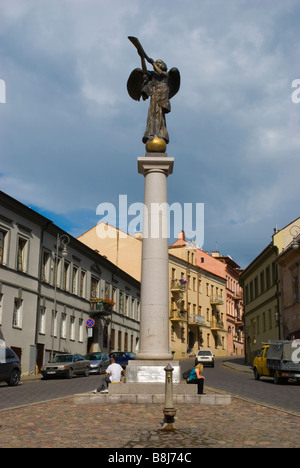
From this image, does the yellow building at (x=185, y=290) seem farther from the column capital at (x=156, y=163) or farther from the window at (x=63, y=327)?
the column capital at (x=156, y=163)

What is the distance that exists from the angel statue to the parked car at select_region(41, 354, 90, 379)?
15538mm

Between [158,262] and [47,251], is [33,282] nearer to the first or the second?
[47,251]

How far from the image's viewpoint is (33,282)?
33375 mm

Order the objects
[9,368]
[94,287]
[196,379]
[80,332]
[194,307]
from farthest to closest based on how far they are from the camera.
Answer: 1. [194,307]
2. [94,287]
3. [80,332]
4. [9,368]
5. [196,379]

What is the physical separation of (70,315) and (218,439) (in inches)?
1255

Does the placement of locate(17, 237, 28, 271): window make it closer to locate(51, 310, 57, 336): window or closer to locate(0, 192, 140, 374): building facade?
locate(0, 192, 140, 374): building facade

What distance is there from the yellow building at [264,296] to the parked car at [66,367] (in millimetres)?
16460

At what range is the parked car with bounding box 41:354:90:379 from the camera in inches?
1115

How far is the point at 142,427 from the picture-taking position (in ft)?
31.0

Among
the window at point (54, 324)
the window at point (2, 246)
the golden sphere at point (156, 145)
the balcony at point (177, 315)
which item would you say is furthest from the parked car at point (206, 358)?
the golden sphere at point (156, 145)

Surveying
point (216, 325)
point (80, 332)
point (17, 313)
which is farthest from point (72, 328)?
point (216, 325)

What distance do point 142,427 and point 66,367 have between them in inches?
782

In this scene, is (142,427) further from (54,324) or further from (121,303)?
(121,303)

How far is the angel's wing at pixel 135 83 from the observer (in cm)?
1795
